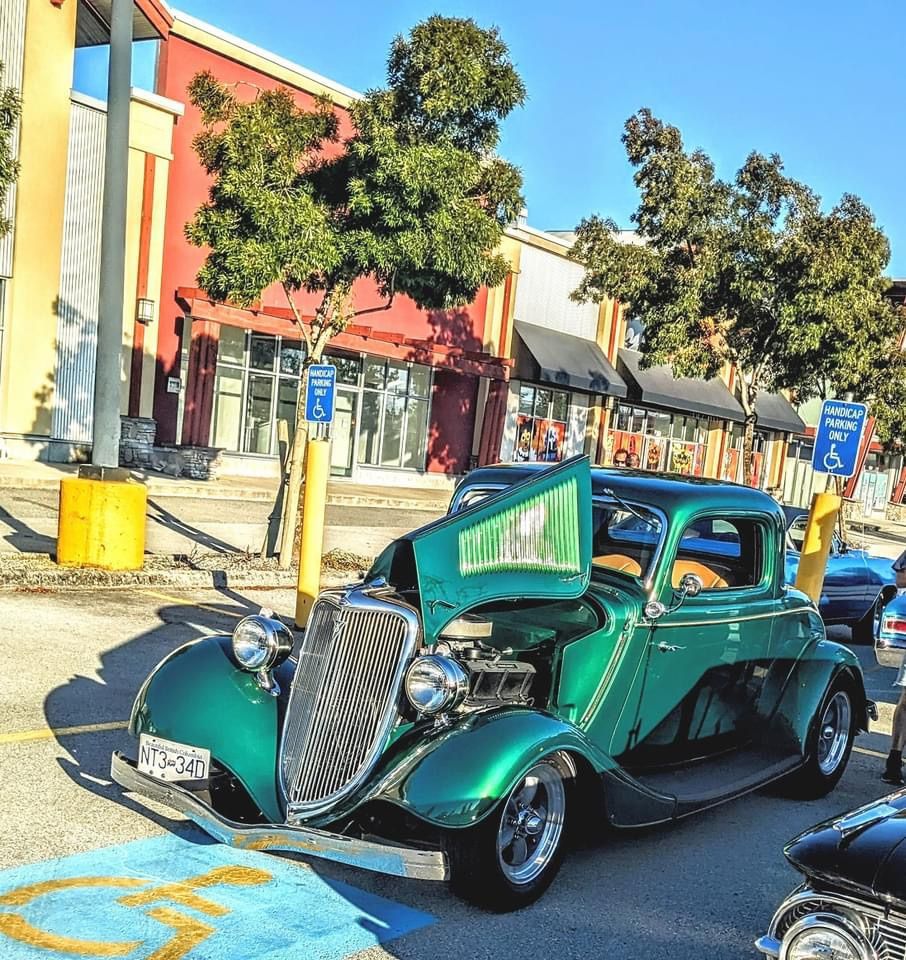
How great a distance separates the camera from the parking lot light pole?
34.2 feet

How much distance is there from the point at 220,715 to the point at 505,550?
1420 millimetres

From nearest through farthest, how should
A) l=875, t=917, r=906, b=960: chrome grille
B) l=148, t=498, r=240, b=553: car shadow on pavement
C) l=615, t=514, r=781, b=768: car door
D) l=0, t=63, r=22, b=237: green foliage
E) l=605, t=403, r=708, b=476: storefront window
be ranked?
1. l=875, t=917, r=906, b=960: chrome grille
2. l=615, t=514, r=781, b=768: car door
3. l=0, t=63, r=22, b=237: green foliage
4. l=148, t=498, r=240, b=553: car shadow on pavement
5. l=605, t=403, r=708, b=476: storefront window

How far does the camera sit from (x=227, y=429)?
79.4 ft

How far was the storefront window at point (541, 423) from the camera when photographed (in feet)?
104

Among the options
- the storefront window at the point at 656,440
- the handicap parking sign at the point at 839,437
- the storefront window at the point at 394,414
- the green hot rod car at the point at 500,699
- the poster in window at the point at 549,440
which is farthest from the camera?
the storefront window at the point at 656,440

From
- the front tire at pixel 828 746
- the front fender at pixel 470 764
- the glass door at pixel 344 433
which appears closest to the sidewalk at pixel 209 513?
the glass door at pixel 344 433

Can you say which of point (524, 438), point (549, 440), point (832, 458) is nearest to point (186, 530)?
point (832, 458)

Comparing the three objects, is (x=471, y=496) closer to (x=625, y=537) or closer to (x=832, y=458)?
(x=625, y=537)

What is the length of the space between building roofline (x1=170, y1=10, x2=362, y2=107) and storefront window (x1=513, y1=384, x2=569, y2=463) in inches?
421

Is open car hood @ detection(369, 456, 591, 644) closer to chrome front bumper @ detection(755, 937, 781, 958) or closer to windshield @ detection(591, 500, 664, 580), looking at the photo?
windshield @ detection(591, 500, 664, 580)

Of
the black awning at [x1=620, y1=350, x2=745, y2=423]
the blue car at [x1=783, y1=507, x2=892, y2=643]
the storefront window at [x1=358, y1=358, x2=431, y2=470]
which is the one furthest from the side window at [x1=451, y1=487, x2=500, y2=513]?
the black awning at [x1=620, y1=350, x2=745, y2=423]

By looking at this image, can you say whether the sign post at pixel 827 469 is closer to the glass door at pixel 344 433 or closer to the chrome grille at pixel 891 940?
the chrome grille at pixel 891 940

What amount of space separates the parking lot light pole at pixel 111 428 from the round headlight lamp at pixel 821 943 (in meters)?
8.84

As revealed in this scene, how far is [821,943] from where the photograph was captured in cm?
267
